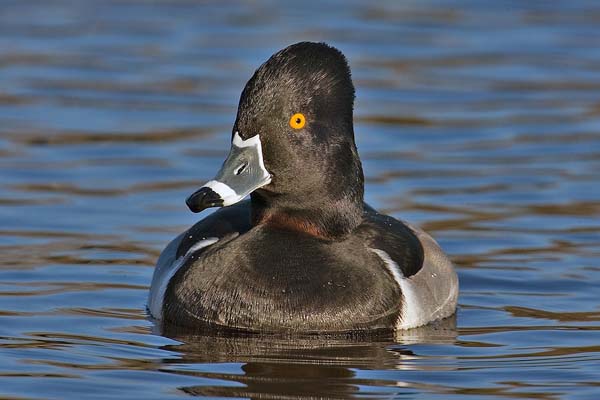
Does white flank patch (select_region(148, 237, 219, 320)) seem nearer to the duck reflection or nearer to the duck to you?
the duck

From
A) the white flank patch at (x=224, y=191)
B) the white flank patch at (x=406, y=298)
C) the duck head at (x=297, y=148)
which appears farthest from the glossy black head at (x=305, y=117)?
the white flank patch at (x=406, y=298)

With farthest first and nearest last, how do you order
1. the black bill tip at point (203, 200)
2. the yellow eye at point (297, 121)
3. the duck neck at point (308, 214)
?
the duck neck at point (308, 214), the yellow eye at point (297, 121), the black bill tip at point (203, 200)

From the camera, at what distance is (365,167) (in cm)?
1298

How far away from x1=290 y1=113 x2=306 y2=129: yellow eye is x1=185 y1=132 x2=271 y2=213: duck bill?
20 centimetres

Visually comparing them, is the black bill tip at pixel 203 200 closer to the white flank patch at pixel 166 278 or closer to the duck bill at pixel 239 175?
the duck bill at pixel 239 175

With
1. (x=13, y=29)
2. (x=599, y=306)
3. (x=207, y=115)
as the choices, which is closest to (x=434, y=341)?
(x=599, y=306)

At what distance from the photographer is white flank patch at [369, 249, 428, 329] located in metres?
8.82

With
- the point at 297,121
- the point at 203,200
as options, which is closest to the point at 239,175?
the point at 203,200

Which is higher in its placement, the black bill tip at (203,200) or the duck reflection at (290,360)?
the black bill tip at (203,200)

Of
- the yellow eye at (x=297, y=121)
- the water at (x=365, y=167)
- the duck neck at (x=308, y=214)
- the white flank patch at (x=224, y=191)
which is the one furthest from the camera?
the duck neck at (x=308, y=214)

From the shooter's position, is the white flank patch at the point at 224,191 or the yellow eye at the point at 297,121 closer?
the white flank patch at the point at 224,191

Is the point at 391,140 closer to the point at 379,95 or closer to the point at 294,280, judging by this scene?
the point at 379,95

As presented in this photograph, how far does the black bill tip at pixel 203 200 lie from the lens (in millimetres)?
8164

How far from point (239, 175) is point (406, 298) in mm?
1181
